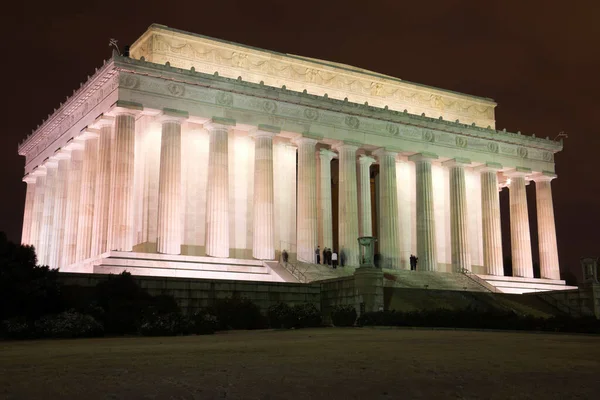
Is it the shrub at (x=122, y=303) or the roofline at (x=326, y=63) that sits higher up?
the roofline at (x=326, y=63)

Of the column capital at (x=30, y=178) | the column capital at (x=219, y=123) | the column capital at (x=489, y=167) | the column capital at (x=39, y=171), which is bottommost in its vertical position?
the column capital at (x=30, y=178)

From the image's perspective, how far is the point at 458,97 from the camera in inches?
2859

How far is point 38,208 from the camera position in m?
66.5

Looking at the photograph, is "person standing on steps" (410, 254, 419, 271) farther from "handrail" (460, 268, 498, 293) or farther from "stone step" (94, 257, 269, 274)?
"stone step" (94, 257, 269, 274)

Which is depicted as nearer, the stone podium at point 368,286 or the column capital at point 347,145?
the stone podium at point 368,286

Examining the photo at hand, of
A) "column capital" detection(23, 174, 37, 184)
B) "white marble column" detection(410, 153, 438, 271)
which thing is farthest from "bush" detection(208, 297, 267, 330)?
"column capital" detection(23, 174, 37, 184)

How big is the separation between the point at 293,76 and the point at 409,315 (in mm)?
32636

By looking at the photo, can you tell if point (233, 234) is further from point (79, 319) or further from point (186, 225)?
point (79, 319)

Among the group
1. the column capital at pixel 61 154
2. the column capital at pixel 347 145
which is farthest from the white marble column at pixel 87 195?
the column capital at pixel 347 145

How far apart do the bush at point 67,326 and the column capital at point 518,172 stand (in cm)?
5025

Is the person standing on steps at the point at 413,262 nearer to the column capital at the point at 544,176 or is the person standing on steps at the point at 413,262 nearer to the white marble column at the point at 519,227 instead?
the white marble column at the point at 519,227

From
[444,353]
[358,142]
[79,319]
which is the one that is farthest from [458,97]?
[444,353]

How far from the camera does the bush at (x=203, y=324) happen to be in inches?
1250

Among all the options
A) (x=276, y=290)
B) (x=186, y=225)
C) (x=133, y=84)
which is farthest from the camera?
(x=186, y=225)
